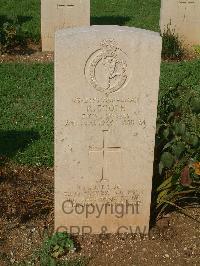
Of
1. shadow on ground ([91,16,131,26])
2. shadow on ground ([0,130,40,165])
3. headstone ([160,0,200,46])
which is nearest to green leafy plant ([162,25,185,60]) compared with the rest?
headstone ([160,0,200,46])

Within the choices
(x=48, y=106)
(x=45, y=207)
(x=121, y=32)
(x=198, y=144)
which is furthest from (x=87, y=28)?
(x=48, y=106)

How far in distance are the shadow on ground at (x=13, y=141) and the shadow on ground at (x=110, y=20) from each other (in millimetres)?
5812

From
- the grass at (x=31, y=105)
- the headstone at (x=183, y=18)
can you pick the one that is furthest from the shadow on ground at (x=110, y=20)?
the grass at (x=31, y=105)

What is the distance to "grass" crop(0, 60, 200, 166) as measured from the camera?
5676mm

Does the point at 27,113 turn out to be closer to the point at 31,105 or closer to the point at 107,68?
the point at 31,105

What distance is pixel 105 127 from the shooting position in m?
3.86

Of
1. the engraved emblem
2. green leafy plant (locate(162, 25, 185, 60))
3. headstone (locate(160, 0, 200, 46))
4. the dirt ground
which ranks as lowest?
the dirt ground

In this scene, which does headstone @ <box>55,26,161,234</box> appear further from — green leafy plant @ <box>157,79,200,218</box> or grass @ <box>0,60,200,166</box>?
grass @ <box>0,60,200,166</box>

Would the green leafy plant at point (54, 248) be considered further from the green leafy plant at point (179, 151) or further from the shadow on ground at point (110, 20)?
the shadow on ground at point (110, 20)

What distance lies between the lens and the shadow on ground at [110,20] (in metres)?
11.4

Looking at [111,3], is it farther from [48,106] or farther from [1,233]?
[1,233]

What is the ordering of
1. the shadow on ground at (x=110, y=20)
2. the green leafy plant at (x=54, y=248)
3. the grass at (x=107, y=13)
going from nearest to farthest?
the green leafy plant at (x=54, y=248) → the grass at (x=107, y=13) → the shadow on ground at (x=110, y=20)

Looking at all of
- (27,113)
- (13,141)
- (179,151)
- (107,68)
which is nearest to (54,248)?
(179,151)

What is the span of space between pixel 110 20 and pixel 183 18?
Answer: 8.63 feet
